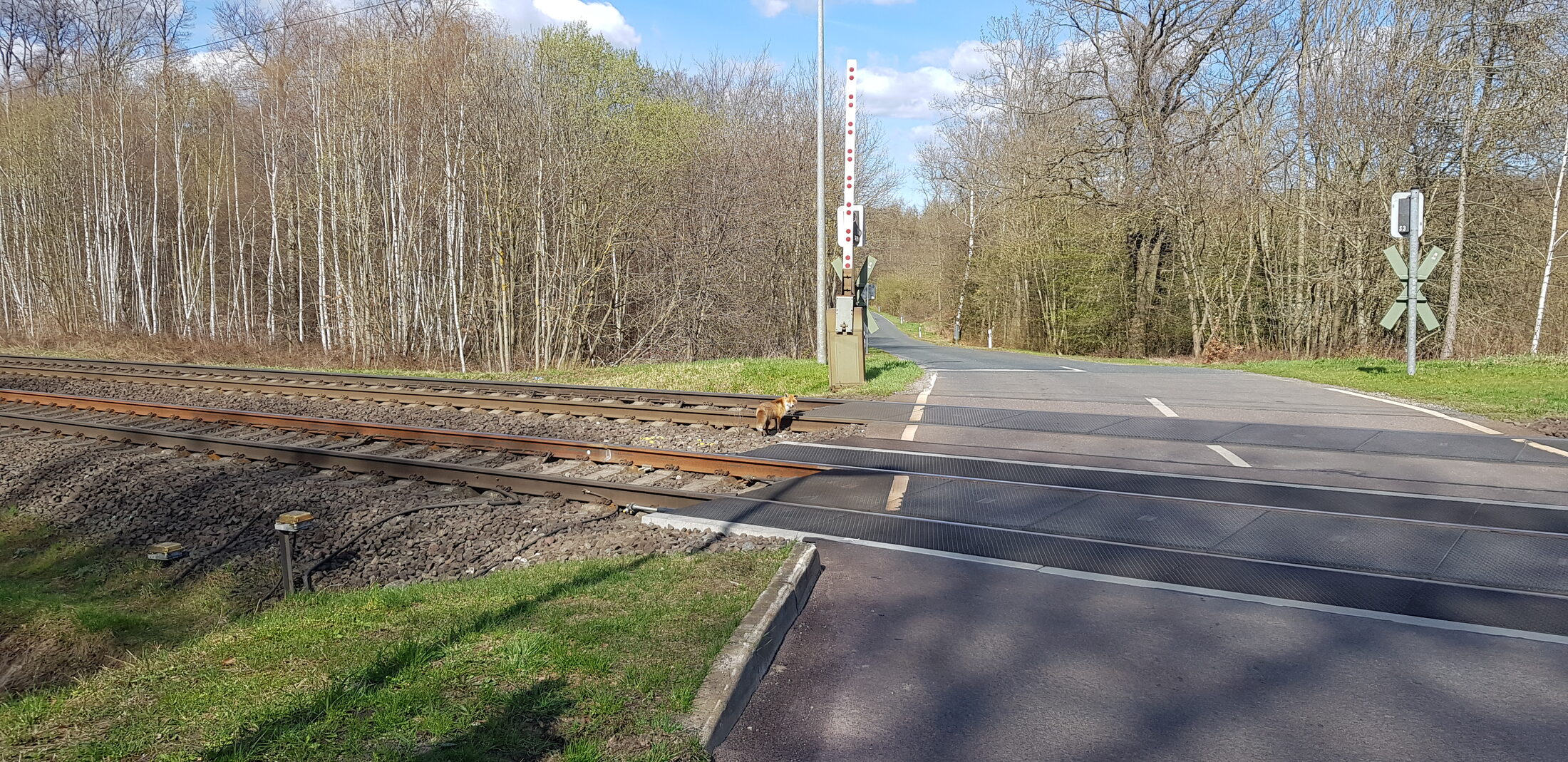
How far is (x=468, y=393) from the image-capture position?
15500mm

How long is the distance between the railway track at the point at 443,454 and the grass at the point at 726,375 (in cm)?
476

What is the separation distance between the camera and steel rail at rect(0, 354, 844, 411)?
13898mm

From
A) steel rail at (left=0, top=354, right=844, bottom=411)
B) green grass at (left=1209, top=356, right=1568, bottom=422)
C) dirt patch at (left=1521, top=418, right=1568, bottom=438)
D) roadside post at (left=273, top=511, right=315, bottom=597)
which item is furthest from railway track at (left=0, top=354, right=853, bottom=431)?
green grass at (left=1209, top=356, right=1568, bottom=422)

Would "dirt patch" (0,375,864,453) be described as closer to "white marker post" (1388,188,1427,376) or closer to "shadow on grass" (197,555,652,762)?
"shadow on grass" (197,555,652,762)

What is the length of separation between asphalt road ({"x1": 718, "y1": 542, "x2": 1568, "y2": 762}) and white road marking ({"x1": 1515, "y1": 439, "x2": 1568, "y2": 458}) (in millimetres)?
6283

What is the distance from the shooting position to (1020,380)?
1719 centimetres

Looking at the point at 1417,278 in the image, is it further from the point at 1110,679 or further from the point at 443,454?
the point at 443,454

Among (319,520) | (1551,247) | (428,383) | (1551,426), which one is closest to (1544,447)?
(1551,426)

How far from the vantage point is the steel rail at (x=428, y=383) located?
Result: 13.9 metres

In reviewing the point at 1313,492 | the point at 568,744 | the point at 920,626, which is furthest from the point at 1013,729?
the point at 1313,492

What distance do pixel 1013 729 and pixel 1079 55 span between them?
32946mm

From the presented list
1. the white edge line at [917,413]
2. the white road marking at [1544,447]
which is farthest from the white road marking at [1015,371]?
the white road marking at [1544,447]

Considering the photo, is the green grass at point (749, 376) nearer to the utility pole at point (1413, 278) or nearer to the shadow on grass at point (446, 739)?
the utility pole at point (1413, 278)

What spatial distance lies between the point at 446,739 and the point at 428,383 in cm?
1364
